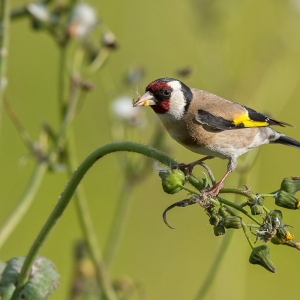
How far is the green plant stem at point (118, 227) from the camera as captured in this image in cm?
420

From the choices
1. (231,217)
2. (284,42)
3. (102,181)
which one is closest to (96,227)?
→ (102,181)

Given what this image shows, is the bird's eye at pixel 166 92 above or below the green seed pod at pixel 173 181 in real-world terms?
above

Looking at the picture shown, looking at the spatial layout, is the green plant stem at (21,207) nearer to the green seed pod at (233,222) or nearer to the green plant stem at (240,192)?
the green plant stem at (240,192)

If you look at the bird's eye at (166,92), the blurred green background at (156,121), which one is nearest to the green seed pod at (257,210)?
the bird's eye at (166,92)

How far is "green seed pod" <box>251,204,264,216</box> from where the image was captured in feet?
7.81

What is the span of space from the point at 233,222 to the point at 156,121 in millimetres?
2142

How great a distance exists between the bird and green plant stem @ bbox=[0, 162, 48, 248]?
0.74 m

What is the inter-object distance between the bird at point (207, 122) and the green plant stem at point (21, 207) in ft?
2.43

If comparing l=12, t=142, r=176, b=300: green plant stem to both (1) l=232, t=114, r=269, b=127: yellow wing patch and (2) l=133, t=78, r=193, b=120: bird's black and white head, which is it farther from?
(1) l=232, t=114, r=269, b=127: yellow wing patch

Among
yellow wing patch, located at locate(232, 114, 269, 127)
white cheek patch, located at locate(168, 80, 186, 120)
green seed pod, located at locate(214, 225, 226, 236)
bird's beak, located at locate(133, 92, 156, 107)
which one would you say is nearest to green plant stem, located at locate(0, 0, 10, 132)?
bird's beak, located at locate(133, 92, 156, 107)

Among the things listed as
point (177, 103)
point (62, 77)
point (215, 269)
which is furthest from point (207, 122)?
point (62, 77)

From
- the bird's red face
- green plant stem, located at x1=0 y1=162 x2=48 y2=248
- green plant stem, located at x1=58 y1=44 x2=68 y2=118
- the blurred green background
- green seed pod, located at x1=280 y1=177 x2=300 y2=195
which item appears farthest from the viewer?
the blurred green background

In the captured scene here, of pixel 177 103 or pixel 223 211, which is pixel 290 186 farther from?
pixel 177 103

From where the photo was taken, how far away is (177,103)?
3.54 meters
